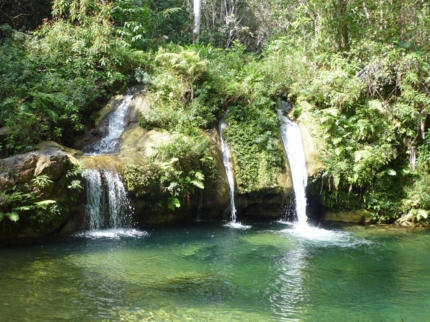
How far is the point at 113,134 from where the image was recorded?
47.6 feet

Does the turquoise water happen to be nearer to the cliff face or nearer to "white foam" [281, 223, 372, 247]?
"white foam" [281, 223, 372, 247]

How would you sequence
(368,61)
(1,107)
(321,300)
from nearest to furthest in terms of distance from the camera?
1. (321,300)
2. (1,107)
3. (368,61)

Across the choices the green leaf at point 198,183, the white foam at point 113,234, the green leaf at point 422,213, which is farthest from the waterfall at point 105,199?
the green leaf at point 422,213

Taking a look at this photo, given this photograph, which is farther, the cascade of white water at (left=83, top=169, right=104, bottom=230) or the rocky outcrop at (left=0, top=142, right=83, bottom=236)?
the cascade of white water at (left=83, top=169, right=104, bottom=230)

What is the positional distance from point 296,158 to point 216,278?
719cm

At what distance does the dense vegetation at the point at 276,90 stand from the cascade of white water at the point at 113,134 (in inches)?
27.0

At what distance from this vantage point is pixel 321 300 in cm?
748

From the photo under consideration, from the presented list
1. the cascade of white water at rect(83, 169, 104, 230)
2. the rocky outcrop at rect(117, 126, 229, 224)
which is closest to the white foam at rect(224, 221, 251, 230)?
the rocky outcrop at rect(117, 126, 229, 224)

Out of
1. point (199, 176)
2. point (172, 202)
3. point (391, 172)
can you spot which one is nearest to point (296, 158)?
point (391, 172)

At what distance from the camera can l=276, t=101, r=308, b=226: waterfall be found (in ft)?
45.7

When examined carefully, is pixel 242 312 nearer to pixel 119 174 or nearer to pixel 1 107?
pixel 119 174

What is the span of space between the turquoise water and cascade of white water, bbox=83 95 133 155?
3.40 metres

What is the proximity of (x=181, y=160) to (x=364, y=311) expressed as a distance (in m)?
6.93

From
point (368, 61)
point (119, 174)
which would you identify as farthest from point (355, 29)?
point (119, 174)
